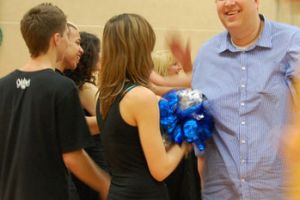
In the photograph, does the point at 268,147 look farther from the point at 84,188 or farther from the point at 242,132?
the point at 84,188

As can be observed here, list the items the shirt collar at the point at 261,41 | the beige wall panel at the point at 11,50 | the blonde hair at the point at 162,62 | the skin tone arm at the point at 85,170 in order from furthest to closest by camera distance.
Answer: the beige wall panel at the point at 11,50 → the blonde hair at the point at 162,62 → the skin tone arm at the point at 85,170 → the shirt collar at the point at 261,41

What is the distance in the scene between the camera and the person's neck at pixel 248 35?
187 cm

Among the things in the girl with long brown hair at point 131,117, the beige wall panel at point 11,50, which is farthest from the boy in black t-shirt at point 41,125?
the beige wall panel at point 11,50

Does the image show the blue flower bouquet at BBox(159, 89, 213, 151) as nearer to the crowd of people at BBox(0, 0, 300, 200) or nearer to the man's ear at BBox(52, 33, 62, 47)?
the crowd of people at BBox(0, 0, 300, 200)

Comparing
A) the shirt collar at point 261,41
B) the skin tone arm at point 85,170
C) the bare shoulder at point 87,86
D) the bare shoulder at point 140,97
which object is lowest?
the skin tone arm at point 85,170

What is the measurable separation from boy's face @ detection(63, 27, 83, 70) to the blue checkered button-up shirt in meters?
0.85

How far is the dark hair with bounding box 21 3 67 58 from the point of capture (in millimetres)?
1970

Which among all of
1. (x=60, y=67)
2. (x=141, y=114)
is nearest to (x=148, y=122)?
(x=141, y=114)

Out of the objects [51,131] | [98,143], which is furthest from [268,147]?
[98,143]

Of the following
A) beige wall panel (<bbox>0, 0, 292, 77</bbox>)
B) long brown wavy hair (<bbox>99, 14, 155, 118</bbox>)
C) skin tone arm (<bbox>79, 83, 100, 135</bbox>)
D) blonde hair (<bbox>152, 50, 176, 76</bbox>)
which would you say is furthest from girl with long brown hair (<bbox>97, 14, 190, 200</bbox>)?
beige wall panel (<bbox>0, 0, 292, 77</bbox>)

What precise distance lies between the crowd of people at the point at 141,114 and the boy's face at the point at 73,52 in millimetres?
371

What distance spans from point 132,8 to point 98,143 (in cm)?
172

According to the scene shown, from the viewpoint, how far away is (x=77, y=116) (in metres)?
1.91

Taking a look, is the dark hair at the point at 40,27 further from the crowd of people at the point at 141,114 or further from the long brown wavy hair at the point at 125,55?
the long brown wavy hair at the point at 125,55
